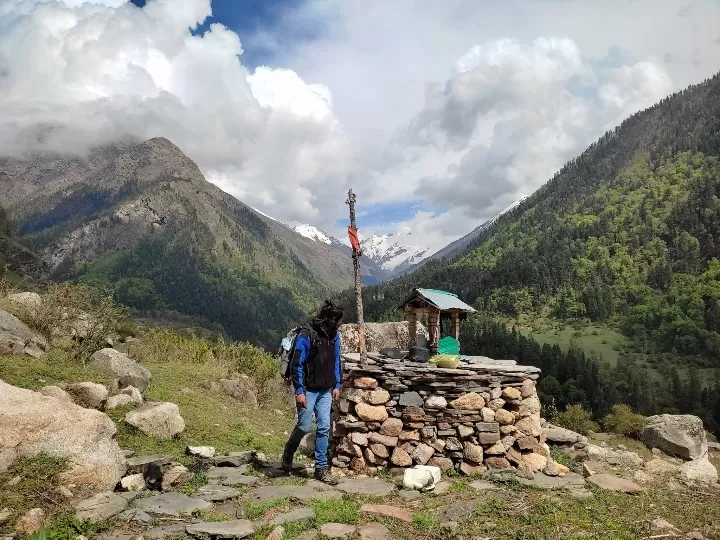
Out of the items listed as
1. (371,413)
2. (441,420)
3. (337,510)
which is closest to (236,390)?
(371,413)

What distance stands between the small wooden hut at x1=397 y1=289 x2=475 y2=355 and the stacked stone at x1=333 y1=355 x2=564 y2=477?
6.76 ft

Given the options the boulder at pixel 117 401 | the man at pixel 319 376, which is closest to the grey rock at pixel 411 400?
the man at pixel 319 376

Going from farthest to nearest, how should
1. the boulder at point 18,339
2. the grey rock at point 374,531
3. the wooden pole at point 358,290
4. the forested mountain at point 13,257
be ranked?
the forested mountain at point 13,257 < the boulder at point 18,339 < the wooden pole at point 358,290 < the grey rock at point 374,531

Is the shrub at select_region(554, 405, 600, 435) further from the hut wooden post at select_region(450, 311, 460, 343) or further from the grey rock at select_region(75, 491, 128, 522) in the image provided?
the grey rock at select_region(75, 491, 128, 522)

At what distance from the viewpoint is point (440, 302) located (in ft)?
37.7

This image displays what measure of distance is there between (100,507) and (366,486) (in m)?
3.88

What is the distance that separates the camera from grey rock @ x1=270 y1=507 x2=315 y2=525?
6156 mm

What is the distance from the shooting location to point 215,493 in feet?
23.9

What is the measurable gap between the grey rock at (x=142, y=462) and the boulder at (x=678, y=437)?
22.0 meters

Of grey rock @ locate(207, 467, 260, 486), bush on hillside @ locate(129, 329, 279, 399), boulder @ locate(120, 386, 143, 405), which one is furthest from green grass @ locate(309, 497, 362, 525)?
bush on hillside @ locate(129, 329, 279, 399)

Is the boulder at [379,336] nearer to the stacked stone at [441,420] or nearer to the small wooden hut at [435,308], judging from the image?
the small wooden hut at [435,308]

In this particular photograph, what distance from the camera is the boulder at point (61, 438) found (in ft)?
21.9

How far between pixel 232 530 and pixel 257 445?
576 centimetres

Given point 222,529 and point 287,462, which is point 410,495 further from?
point 222,529
